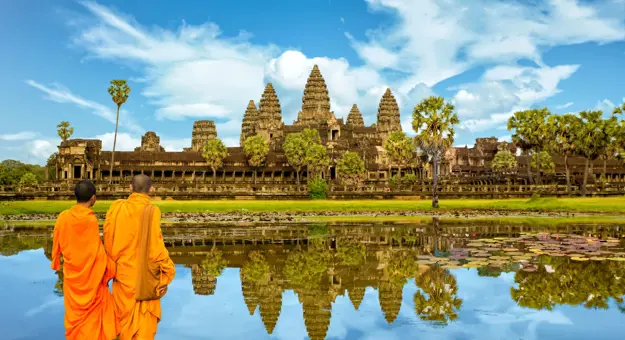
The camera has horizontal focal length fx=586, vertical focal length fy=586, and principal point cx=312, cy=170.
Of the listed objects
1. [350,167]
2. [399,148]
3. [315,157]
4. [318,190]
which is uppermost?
[399,148]

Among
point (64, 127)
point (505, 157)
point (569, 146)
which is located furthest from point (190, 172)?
point (505, 157)

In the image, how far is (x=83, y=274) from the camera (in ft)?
21.7

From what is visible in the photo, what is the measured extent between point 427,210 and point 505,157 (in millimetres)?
72383

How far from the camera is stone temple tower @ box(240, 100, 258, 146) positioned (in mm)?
136212

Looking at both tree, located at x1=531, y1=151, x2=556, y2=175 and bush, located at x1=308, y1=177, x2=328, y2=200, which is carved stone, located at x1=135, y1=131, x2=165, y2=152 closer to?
tree, located at x1=531, y1=151, x2=556, y2=175

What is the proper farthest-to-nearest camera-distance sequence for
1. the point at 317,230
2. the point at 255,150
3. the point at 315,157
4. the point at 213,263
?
the point at 255,150, the point at 315,157, the point at 317,230, the point at 213,263

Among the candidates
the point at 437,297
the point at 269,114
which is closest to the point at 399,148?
the point at 269,114

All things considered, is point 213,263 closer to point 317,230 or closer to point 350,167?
point 317,230

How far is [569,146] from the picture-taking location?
62156 mm

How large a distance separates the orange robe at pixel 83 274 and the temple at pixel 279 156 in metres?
49.9

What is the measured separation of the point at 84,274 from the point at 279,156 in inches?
3284

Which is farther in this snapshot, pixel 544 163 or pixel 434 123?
pixel 544 163

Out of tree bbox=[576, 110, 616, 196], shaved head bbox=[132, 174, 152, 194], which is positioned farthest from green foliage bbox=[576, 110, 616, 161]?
shaved head bbox=[132, 174, 152, 194]

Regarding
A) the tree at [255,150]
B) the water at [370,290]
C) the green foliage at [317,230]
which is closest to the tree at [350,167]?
the tree at [255,150]
